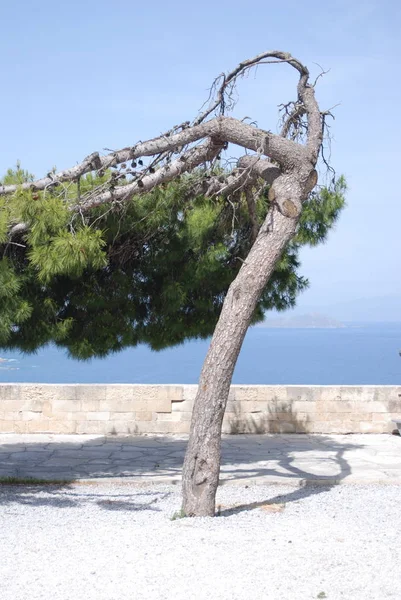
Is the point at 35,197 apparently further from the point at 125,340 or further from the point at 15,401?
the point at 15,401

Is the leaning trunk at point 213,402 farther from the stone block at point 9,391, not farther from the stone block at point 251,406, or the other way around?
the stone block at point 9,391

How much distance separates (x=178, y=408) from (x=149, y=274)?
12.9 feet

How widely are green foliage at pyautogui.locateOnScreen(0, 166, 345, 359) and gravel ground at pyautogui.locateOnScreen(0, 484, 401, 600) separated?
1541 mm

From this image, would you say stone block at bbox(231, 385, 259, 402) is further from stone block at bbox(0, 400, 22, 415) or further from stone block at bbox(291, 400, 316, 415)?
stone block at bbox(0, 400, 22, 415)

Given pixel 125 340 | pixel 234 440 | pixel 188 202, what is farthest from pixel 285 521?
pixel 234 440

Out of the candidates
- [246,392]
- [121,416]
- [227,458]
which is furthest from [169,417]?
[227,458]

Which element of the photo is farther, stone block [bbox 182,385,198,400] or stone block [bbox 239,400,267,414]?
stone block [bbox 239,400,267,414]

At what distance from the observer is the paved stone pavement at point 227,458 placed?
25.7ft

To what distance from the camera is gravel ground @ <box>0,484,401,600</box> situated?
14.1ft

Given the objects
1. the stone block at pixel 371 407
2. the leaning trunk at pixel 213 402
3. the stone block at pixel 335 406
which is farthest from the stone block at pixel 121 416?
the leaning trunk at pixel 213 402

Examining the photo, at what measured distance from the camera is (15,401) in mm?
10828

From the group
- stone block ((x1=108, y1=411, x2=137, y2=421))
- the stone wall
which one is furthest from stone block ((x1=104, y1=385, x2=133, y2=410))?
stone block ((x1=108, y1=411, x2=137, y2=421))

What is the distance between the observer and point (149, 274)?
7512 mm

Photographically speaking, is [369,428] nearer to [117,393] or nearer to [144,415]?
[144,415]
